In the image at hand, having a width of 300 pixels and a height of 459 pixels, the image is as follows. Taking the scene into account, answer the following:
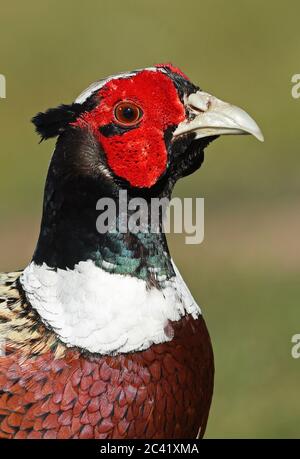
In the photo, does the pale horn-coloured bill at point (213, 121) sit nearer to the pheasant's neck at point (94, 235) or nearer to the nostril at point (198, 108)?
the nostril at point (198, 108)

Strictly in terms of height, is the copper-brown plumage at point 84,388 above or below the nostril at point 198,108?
below

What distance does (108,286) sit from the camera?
15.6 ft

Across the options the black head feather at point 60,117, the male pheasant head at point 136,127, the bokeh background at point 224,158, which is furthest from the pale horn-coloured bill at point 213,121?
the bokeh background at point 224,158

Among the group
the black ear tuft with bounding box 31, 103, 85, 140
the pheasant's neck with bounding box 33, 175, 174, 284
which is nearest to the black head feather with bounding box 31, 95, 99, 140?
the black ear tuft with bounding box 31, 103, 85, 140

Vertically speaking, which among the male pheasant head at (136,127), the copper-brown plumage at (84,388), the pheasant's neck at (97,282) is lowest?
the copper-brown plumage at (84,388)

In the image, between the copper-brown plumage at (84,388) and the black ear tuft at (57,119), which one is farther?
the black ear tuft at (57,119)

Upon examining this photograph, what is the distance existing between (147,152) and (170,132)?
4.9 inches

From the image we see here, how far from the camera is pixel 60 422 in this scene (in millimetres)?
4660

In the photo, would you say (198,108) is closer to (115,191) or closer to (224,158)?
(115,191)

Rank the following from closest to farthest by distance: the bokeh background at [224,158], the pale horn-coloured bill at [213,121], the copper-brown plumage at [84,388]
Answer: the copper-brown plumage at [84,388] < the pale horn-coloured bill at [213,121] < the bokeh background at [224,158]

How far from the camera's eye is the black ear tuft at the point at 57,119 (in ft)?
15.8

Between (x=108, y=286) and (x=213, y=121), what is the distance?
0.71m
